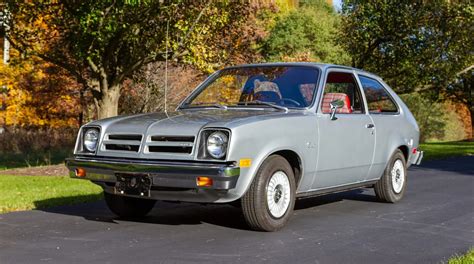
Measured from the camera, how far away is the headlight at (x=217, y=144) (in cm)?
578

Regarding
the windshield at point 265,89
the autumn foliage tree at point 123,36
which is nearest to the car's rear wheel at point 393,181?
the windshield at point 265,89

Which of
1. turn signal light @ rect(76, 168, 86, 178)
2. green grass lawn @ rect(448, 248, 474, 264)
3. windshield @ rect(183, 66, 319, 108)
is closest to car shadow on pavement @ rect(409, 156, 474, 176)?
windshield @ rect(183, 66, 319, 108)

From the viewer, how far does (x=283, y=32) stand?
42.7 meters

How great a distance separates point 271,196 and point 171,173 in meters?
1.07

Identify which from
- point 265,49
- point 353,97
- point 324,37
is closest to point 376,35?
point 353,97

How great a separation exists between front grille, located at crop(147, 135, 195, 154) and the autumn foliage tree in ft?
21.2

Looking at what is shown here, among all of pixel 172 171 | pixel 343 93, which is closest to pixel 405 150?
pixel 343 93

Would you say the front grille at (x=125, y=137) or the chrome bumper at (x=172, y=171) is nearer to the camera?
the chrome bumper at (x=172, y=171)

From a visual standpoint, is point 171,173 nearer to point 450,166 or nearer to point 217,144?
point 217,144

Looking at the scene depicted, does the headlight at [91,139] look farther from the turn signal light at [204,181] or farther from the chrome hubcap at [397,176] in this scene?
the chrome hubcap at [397,176]

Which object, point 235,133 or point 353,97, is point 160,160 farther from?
point 353,97

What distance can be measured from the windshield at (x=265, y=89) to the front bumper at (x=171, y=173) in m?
1.42

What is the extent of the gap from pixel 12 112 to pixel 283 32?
22.6 meters

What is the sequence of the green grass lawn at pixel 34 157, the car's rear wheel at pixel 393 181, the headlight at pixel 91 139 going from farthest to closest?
1. the green grass lawn at pixel 34 157
2. the car's rear wheel at pixel 393 181
3. the headlight at pixel 91 139
